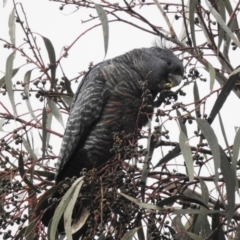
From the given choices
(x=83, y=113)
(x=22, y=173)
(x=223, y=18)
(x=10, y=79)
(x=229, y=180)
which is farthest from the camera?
(x=83, y=113)

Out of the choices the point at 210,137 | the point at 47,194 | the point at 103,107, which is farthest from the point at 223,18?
the point at 47,194

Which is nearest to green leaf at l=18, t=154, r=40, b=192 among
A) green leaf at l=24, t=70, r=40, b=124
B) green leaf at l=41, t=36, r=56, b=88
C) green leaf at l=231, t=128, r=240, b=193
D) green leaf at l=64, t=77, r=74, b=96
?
green leaf at l=24, t=70, r=40, b=124

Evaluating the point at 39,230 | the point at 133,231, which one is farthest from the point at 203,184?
the point at 39,230

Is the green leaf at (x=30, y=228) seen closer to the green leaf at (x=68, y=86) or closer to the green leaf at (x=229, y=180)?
the green leaf at (x=229, y=180)

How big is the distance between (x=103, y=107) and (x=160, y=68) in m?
0.39

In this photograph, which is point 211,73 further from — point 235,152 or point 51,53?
point 51,53

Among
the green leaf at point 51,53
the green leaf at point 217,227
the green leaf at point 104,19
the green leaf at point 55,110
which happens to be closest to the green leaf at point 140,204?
the green leaf at point 217,227

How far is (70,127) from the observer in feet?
11.9

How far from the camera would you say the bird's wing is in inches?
143

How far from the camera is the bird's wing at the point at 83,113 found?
3.63 metres

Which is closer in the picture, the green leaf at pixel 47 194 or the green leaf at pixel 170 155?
the green leaf at pixel 170 155

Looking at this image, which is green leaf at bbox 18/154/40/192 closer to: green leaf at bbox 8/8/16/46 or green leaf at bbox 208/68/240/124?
green leaf at bbox 8/8/16/46

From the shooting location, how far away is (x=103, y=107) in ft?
12.0

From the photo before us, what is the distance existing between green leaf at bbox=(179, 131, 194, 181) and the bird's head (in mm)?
1009
